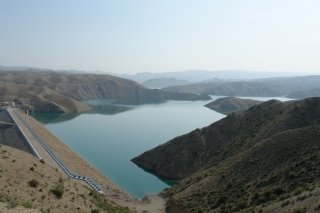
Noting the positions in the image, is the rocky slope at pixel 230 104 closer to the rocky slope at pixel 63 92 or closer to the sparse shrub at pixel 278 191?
the rocky slope at pixel 63 92

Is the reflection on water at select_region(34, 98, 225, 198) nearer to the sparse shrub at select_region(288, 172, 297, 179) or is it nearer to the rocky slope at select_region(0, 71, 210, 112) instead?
the rocky slope at select_region(0, 71, 210, 112)

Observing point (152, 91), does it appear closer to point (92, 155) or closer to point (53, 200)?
point (92, 155)

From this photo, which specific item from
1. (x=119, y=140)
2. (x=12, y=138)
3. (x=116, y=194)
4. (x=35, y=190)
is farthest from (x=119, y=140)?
(x=35, y=190)

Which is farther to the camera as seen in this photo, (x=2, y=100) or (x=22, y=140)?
(x=2, y=100)

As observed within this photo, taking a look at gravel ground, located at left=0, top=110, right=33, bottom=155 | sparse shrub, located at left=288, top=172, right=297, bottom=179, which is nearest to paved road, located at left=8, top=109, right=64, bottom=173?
gravel ground, located at left=0, top=110, right=33, bottom=155

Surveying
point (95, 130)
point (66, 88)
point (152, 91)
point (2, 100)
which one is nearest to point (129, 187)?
point (95, 130)

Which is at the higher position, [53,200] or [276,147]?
[276,147]

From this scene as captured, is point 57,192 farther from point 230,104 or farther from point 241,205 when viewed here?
point 230,104
